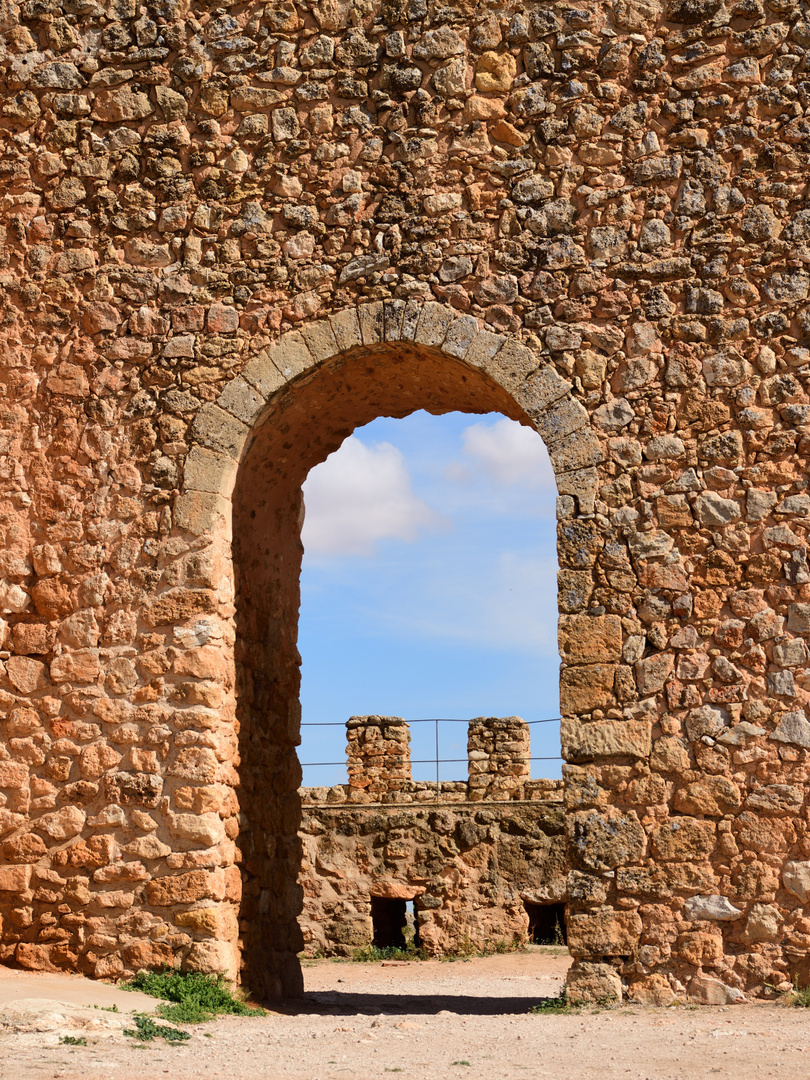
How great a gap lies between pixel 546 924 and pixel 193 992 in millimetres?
6194

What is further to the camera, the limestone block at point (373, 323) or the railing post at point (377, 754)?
the railing post at point (377, 754)

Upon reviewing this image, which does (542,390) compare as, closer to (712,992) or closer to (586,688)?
(586,688)

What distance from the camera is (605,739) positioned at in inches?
231

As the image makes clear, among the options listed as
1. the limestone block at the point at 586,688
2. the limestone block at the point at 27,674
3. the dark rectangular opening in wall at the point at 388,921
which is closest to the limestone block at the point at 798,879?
the limestone block at the point at 586,688

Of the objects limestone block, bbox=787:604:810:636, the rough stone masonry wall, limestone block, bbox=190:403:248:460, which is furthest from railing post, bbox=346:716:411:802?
limestone block, bbox=787:604:810:636

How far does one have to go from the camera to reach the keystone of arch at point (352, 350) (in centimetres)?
621

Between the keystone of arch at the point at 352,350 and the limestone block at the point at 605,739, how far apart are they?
123 cm

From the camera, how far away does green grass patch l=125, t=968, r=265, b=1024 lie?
5.68 m

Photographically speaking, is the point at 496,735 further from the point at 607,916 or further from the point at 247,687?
the point at 607,916

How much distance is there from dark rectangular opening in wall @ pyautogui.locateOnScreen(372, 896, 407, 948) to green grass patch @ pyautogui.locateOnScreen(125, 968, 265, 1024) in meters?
5.42

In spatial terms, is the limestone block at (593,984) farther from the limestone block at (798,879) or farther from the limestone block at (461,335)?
the limestone block at (461,335)

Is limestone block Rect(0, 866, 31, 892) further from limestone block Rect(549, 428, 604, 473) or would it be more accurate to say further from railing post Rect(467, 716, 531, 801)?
railing post Rect(467, 716, 531, 801)

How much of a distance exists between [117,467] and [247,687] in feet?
4.89

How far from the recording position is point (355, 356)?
6574 millimetres
